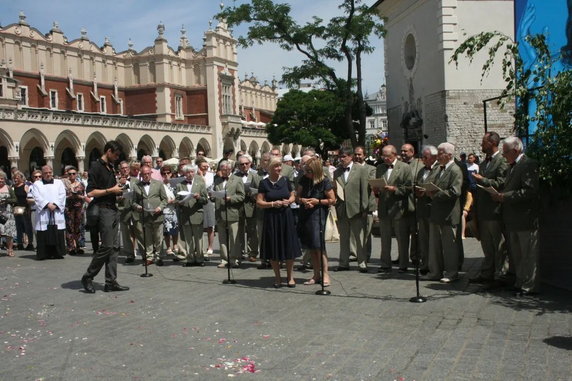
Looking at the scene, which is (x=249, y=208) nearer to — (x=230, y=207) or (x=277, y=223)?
(x=230, y=207)

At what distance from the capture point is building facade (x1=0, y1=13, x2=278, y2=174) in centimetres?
4425

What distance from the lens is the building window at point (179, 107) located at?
6581 centimetres

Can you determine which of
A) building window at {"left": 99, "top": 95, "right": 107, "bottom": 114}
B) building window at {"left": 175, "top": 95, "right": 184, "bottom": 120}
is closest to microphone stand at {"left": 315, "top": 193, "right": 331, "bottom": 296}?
building window at {"left": 99, "top": 95, "right": 107, "bottom": 114}

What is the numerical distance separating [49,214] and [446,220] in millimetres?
8766

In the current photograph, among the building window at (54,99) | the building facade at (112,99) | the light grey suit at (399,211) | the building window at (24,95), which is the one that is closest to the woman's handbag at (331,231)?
the light grey suit at (399,211)

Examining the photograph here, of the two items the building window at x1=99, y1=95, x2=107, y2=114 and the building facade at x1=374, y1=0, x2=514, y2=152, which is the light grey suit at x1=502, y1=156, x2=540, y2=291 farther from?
the building window at x1=99, y1=95, x2=107, y2=114

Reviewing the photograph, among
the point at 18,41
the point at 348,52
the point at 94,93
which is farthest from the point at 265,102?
the point at 348,52

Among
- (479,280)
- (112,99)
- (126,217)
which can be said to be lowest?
(479,280)

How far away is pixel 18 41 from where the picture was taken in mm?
51875

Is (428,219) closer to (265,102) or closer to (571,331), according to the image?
(571,331)

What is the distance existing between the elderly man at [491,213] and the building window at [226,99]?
5950 centimetres

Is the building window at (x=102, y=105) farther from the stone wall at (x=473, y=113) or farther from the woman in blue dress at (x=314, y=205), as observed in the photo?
the woman in blue dress at (x=314, y=205)

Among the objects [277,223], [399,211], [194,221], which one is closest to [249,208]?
[194,221]

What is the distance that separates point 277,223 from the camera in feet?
28.8
